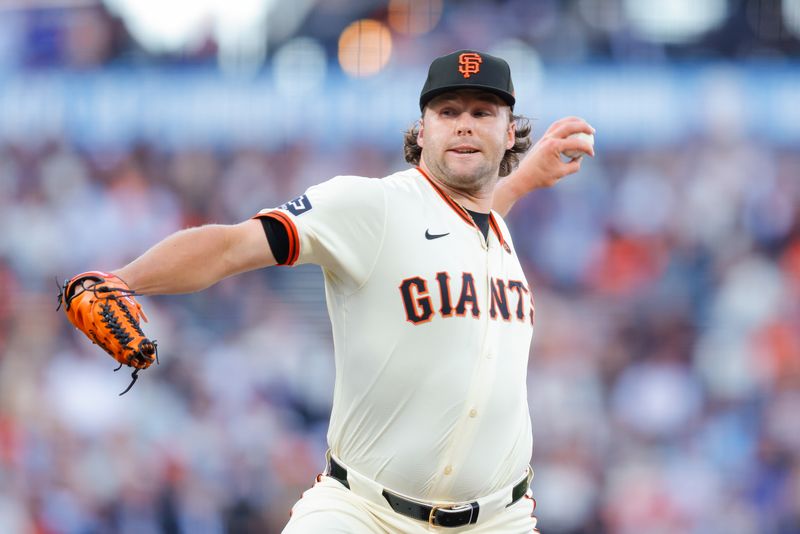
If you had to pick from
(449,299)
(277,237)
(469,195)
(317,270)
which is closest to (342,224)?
(277,237)

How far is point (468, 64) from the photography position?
13.6 feet

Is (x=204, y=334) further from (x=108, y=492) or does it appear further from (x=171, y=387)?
(x=108, y=492)

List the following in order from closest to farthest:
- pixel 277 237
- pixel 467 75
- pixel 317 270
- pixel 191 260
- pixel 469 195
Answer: pixel 191 260
pixel 277 237
pixel 467 75
pixel 469 195
pixel 317 270

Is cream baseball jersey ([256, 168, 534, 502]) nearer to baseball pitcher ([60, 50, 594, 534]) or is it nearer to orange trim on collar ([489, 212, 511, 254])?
baseball pitcher ([60, 50, 594, 534])

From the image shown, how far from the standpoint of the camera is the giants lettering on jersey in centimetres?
384

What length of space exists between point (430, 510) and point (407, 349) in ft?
1.87

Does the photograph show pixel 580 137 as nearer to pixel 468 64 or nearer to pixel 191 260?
pixel 468 64

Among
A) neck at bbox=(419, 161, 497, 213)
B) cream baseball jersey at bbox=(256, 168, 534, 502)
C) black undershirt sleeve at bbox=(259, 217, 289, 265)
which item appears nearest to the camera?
black undershirt sleeve at bbox=(259, 217, 289, 265)

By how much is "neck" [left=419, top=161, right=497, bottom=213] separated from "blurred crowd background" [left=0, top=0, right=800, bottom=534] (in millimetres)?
5725

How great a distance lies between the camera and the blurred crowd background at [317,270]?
9.84 meters

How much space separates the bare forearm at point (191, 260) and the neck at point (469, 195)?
0.98 m

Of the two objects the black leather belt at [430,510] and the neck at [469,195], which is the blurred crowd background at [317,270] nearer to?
the neck at [469,195]

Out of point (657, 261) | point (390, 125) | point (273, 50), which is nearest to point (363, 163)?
point (390, 125)

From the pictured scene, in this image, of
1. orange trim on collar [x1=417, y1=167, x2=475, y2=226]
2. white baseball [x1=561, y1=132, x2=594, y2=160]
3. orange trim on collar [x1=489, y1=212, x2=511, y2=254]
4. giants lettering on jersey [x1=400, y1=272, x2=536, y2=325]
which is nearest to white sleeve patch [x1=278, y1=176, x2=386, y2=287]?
giants lettering on jersey [x1=400, y1=272, x2=536, y2=325]
